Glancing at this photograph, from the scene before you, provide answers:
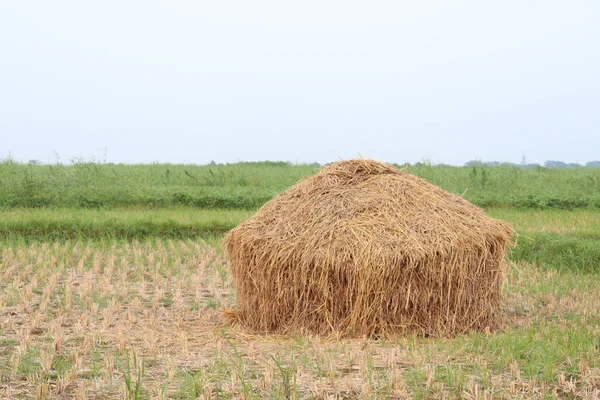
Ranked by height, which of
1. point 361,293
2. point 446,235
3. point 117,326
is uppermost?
point 446,235

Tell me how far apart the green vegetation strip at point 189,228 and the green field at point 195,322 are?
26 millimetres

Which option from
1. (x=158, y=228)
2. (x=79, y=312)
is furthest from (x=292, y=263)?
(x=158, y=228)

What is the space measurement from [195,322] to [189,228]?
18.5 feet

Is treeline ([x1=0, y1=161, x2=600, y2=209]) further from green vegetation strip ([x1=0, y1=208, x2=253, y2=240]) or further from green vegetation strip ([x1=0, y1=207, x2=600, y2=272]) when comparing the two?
green vegetation strip ([x1=0, y1=208, x2=253, y2=240])

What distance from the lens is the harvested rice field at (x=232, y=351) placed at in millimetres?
4547

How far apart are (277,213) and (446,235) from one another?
5.29 feet

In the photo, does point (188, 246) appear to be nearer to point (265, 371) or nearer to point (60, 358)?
point (60, 358)

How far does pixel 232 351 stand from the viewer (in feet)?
18.5

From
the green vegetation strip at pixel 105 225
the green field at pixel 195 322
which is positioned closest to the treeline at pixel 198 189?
the green field at pixel 195 322

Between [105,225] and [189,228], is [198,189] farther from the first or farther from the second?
[105,225]

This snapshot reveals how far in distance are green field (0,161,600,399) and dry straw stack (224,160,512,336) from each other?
26 cm

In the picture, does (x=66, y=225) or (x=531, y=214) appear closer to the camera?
(x=66, y=225)

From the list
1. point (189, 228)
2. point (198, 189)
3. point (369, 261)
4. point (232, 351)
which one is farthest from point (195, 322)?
point (198, 189)

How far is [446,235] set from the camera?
20.9ft
